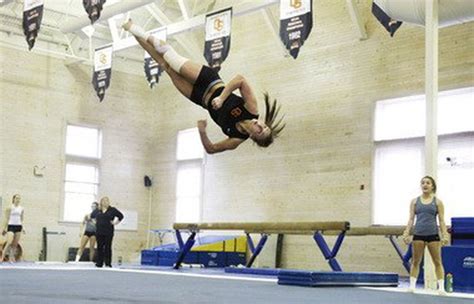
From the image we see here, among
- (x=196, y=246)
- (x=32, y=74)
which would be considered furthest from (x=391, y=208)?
(x=32, y=74)

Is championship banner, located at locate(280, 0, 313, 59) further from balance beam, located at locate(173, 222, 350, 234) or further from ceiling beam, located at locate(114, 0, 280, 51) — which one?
balance beam, located at locate(173, 222, 350, 234)

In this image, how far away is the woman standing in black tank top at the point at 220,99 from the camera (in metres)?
5.28

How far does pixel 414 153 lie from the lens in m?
13.0

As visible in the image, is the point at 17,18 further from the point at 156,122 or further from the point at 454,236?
the point at 454,236

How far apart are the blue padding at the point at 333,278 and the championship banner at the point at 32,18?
7.19 m

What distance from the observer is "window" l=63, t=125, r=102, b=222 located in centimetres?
1766

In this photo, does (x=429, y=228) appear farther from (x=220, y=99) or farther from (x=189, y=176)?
(x=189, y=176)

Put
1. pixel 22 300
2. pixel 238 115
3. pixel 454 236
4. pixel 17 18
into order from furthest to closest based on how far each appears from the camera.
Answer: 1. pixel 17 18
2. pixel 454 236
3. pixel 238 115
4. pixel 22 300

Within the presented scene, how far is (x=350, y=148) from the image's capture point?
1401 centimetres

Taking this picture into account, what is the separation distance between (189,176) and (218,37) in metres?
5.83

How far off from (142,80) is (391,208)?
8.72 meters

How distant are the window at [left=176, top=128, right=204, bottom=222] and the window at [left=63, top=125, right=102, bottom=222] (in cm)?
213

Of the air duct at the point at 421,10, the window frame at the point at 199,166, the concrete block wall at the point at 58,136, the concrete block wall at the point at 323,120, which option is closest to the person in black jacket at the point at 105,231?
the concrete block wall at the point at 323,120

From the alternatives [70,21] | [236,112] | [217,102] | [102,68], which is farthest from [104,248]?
[217,102]
